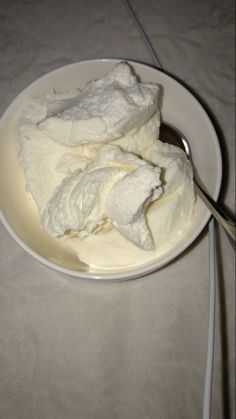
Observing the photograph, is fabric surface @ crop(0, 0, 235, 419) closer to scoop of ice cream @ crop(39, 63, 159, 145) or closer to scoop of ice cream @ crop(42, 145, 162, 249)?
scoop of ice cream @ crop(42, 145, 162, 249)

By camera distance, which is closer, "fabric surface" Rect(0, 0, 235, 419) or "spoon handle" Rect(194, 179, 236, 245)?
"spoon handle" Rect(194, 179, 236, 245)

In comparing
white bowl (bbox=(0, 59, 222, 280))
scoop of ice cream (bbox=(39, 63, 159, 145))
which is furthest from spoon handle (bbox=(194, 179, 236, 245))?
scoop of ice cream (bbox=(39, 63, 159, 145))

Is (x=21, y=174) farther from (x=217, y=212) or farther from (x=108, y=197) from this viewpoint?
(x=217, y=212)

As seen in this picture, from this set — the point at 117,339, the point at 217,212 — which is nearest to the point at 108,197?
the point at 217,212

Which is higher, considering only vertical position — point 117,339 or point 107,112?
point 107,112

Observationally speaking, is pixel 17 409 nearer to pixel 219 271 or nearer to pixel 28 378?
pixel 28 378

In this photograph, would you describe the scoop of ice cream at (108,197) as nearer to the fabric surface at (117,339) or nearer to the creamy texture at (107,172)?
the creamy texture at (107,172)
